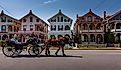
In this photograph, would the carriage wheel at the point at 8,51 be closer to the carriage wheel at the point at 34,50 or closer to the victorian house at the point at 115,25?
the carriage wheel at the point at 34,50

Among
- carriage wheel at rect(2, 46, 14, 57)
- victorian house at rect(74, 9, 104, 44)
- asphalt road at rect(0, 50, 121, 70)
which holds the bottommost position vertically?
asphalt road at rect(0, 50, 121, 70)

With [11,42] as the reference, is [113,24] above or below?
above

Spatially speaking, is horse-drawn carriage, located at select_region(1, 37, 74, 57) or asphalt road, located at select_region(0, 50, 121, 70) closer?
asphalt road, located at select_region(0, 50, 121, 70)

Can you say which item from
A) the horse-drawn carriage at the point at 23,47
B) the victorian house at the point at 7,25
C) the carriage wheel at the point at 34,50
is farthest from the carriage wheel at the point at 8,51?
the victorian house at the point at 7,25

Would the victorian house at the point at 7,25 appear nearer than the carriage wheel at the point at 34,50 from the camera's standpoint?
No

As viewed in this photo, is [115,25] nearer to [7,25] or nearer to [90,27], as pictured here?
[90,27]

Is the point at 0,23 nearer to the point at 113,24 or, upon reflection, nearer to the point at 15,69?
the point at 113,24

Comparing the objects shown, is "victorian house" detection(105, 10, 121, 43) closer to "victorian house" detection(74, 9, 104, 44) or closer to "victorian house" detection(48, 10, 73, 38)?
"victorian house" detection(74, 9, 104, 44)

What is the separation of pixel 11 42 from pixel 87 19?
52352mm

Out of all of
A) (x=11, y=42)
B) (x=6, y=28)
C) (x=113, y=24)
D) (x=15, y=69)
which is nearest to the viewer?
(x=15, y=69)

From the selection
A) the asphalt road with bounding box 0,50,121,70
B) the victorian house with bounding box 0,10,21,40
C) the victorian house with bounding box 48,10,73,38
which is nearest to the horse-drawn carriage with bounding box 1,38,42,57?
the asphalt road with bounding box 0,50,121,70

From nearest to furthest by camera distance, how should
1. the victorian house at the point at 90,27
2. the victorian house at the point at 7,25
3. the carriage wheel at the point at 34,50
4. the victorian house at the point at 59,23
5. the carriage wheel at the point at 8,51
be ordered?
the carriage wheel at the point at 8,51 → the carriage wheel at the point at 34,50 → the victorian house at the point at 90,27 → the victorian house at the point at 59,23 → the victorian house at the point at 7,25

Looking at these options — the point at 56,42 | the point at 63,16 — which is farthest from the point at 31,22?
the point at 56,42

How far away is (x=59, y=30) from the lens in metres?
72.4
